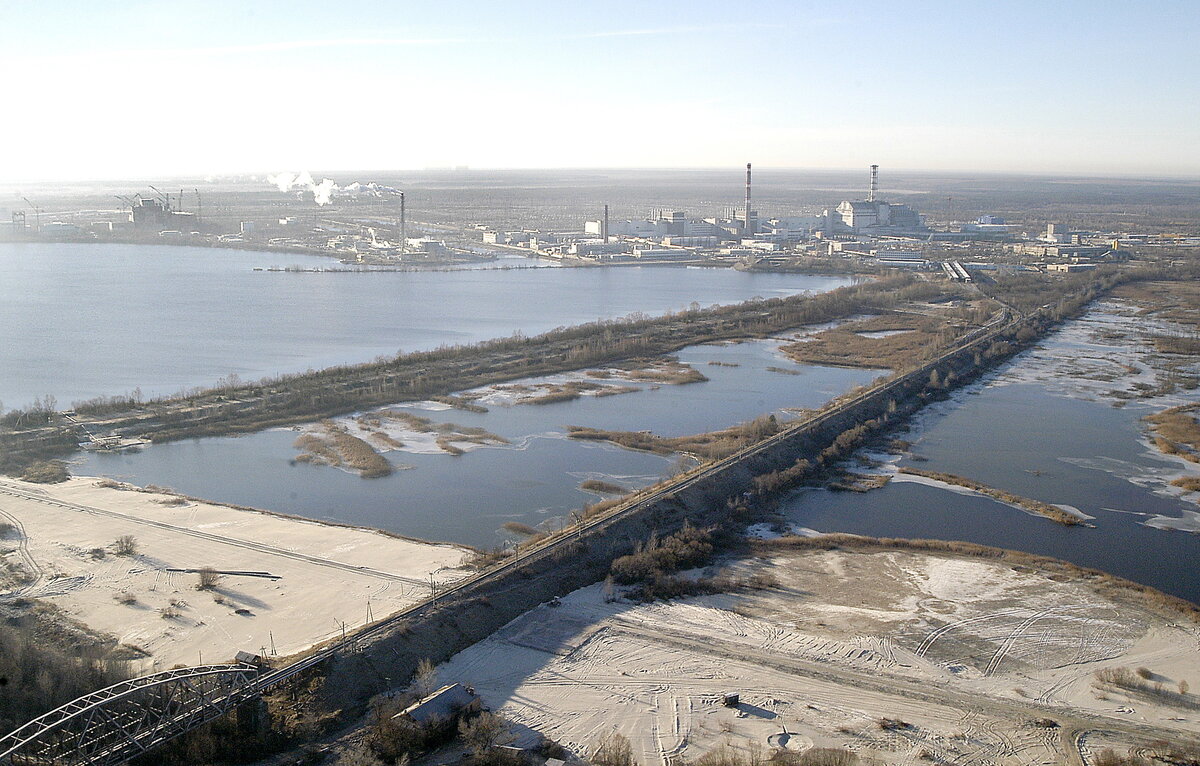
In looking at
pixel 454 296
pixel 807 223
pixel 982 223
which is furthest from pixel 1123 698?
pixel 982 223

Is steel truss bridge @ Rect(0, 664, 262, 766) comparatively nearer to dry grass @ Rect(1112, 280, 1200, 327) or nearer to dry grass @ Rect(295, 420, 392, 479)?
dry grass @ Rect(295, 420, 392, 479)

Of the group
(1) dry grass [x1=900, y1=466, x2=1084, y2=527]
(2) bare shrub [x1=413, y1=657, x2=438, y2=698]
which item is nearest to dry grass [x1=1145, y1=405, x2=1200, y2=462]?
(1) dry grass [x1=900, y1=466, x2=1084, y2=527]

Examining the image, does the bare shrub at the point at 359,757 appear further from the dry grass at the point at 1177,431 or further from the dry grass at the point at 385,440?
the dry grass at the point at 1177,431

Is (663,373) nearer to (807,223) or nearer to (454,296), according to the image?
(454,296)

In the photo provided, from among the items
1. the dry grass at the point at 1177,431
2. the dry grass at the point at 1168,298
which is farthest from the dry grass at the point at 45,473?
the dry grass at the point at 1168,298

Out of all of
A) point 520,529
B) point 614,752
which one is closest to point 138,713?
point 614,752

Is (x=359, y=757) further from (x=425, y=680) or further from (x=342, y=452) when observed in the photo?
(x=342, y=452)
